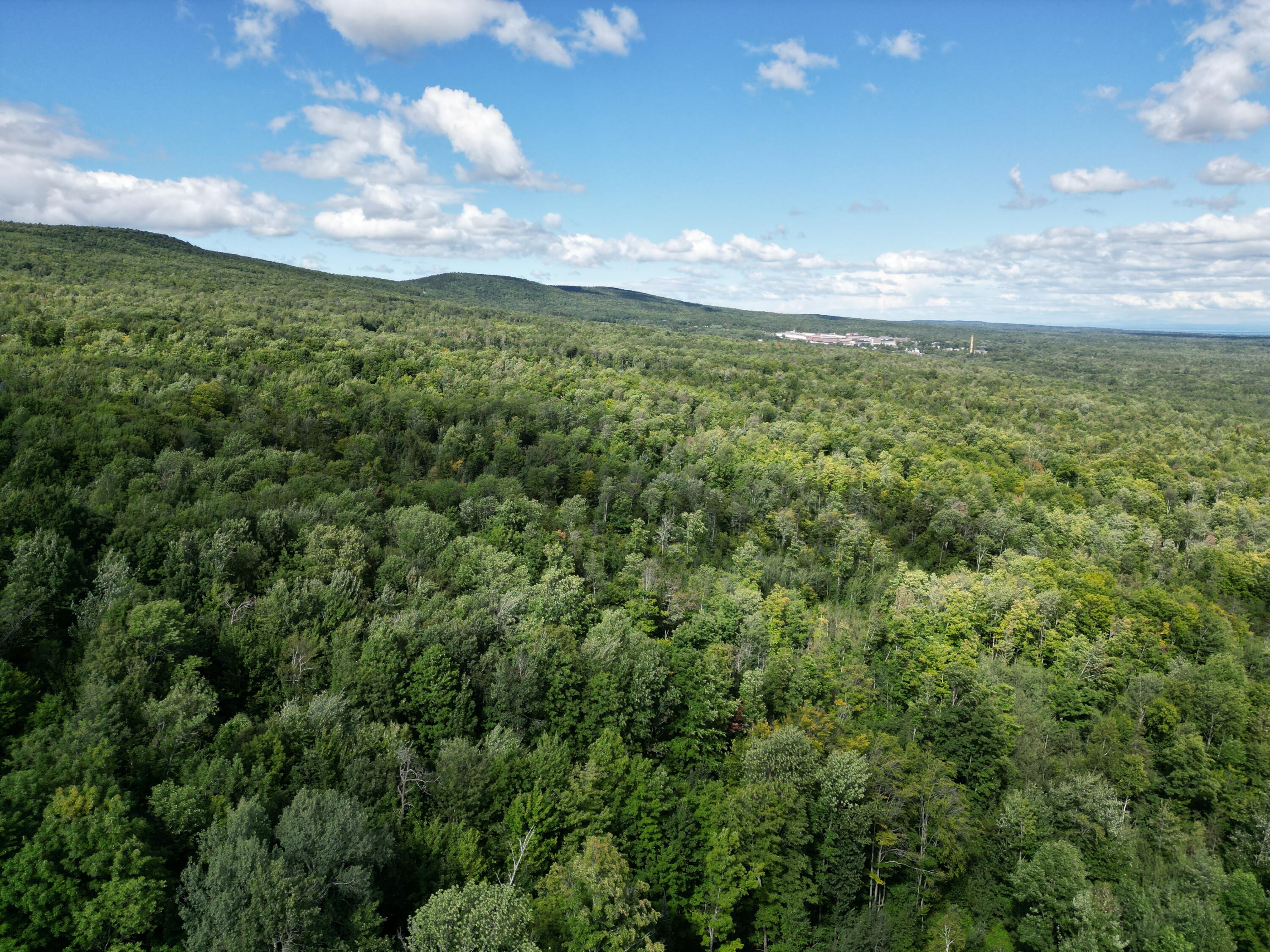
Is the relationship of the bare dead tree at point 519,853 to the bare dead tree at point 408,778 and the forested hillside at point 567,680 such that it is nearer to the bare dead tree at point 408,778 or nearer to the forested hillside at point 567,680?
the forested hillside at point 567,680

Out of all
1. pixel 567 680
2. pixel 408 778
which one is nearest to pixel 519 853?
pixel 408 778

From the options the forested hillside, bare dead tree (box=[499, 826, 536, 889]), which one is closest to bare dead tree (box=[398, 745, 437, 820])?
the forested hillside

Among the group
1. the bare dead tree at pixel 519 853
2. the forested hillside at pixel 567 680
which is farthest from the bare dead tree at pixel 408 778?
the bare dead tree at pixel 519 853

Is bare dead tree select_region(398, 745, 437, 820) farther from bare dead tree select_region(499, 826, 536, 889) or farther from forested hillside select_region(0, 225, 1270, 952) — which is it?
bare dead tree select_region(499, 826, 536, 889)

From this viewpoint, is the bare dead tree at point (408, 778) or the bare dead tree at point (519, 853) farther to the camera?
the bare dead tree at point (408, 778)

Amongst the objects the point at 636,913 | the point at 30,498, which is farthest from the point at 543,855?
the point at 30,498

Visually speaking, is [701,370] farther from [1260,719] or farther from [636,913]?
[636,913]

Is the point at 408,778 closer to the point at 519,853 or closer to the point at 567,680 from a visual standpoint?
the point at 519,853

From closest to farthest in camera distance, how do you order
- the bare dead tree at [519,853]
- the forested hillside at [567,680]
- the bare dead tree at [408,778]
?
the forested hillside at [567,680] → the bare dead tree at [519,853] → the bare dead tree at [408,778]

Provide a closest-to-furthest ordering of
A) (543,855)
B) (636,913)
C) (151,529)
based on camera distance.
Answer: (636,913) < (543,855) < (151,529)
